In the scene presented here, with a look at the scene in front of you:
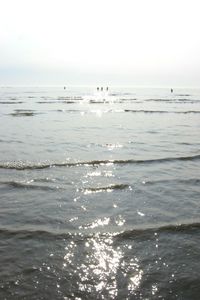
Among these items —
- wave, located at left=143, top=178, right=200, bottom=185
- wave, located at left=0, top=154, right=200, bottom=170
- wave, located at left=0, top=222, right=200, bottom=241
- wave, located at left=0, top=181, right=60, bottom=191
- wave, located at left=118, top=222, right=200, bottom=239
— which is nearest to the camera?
wave, located at left=0, top=222, right=200, bottom=241

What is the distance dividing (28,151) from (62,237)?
10995 millimetres

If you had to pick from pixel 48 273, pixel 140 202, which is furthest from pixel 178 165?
pixel 48 273

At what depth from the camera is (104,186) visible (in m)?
12.2

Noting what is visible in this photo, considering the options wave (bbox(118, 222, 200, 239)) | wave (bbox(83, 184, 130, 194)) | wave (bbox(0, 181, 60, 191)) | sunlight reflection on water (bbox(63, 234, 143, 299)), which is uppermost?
wave (bbox(0, 181, 60, 191))

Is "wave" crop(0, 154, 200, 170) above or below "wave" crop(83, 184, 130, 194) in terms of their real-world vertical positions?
above

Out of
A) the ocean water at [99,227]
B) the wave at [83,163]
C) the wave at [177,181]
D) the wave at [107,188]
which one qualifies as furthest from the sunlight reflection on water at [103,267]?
the wave at [83,163]

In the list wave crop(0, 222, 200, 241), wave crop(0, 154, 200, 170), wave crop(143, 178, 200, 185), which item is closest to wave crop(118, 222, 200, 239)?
wave crop(0, 222, 200, 241)

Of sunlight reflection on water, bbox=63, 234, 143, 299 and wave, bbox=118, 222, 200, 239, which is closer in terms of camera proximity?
sunlight reflection on water, bbox=63, 234, 143, 299

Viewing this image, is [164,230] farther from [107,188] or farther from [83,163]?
[83,163]

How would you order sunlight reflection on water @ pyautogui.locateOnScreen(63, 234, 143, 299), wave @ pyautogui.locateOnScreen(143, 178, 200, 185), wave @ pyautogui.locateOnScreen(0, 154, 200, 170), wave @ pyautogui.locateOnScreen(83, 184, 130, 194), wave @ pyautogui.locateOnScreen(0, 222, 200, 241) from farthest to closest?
Result: wave @ pyautogui.locateOnScreen(0, 154, 200, 170), wave @ pyautogui.locateOnScreen(143, 178, 200, 185), wave @ pyautogui.locateOnScreen(83, 184, 130, 194), wave @ pyautogui.locateOnScreen(0, 222, 200, 241), sunlight reflection on water @ pyautogui.locateOnScreen(63, 234, 143, 299)

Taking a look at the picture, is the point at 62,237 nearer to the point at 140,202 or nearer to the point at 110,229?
the point at 110,229

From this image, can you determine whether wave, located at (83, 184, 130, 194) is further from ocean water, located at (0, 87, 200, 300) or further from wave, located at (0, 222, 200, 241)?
wave, located at (0, 222, 200, 241)

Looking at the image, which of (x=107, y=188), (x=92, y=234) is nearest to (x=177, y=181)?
(x=107, y=188)

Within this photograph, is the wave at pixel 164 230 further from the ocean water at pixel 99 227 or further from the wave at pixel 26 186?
the wave at pixel 26 186
